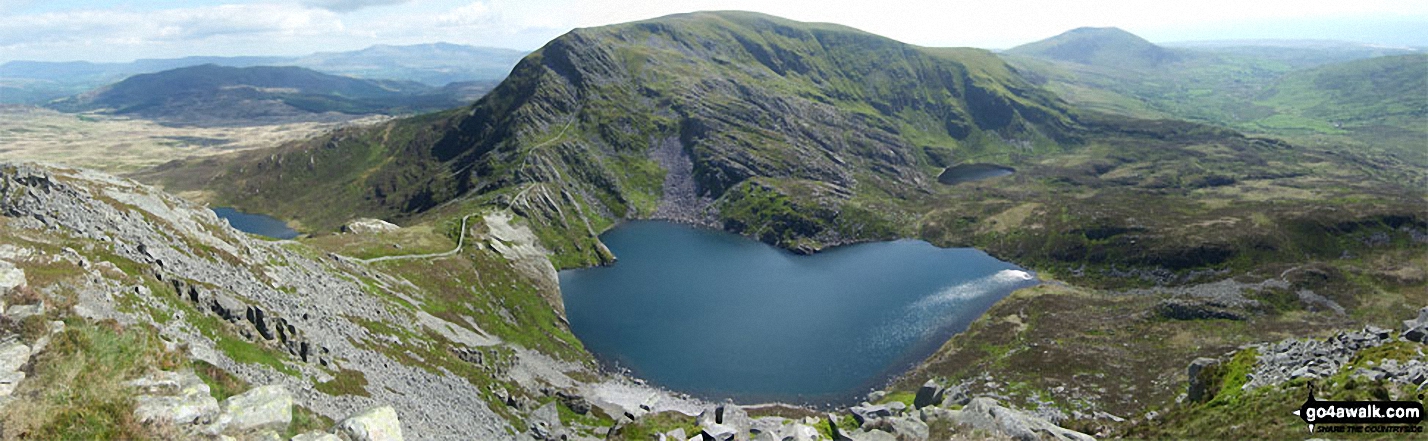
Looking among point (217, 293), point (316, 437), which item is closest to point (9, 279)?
point (316, 437)

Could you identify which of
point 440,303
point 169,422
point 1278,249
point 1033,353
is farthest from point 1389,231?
point 169,422

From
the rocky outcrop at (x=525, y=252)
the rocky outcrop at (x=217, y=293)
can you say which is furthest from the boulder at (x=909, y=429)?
the rocky outcrop at (x=525, y=252)

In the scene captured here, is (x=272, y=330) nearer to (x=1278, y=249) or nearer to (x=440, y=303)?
(x=440, y=303)

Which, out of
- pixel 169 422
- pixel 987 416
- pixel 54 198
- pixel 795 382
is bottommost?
pixel 795 382

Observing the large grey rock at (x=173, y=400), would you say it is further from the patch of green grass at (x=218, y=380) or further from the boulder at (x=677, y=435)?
the boulder at (x=677, y=435)
